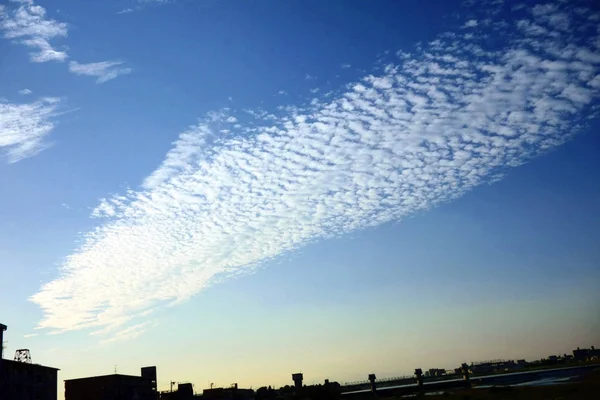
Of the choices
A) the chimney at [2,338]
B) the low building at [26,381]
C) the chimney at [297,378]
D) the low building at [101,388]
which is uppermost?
the chimney at [2,338]

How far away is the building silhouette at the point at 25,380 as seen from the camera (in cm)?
6320

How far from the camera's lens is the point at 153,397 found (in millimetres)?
96750

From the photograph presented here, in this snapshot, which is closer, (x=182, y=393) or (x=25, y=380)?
(x=25, y=380)

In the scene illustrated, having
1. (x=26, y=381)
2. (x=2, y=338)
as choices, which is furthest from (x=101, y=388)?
(x=2, y=338)

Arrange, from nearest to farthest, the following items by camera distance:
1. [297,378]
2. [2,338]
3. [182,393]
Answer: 1. [2,338]
2. [182,393]
3. [297,378]

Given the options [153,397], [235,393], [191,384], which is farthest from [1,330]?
[235,393]

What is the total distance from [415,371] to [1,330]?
109874mm

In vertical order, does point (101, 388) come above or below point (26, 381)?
below

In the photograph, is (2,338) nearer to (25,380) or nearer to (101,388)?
(25,380)

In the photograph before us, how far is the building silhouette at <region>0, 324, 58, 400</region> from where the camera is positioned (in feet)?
207

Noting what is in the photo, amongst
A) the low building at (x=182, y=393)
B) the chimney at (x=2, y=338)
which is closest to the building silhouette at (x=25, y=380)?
the chimney at (x=2, y=338)

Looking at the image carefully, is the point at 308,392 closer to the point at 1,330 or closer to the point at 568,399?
the point at 568,399

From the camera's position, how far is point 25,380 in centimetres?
6831

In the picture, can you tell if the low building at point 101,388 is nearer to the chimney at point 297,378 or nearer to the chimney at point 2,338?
the chimney at point 2,338
